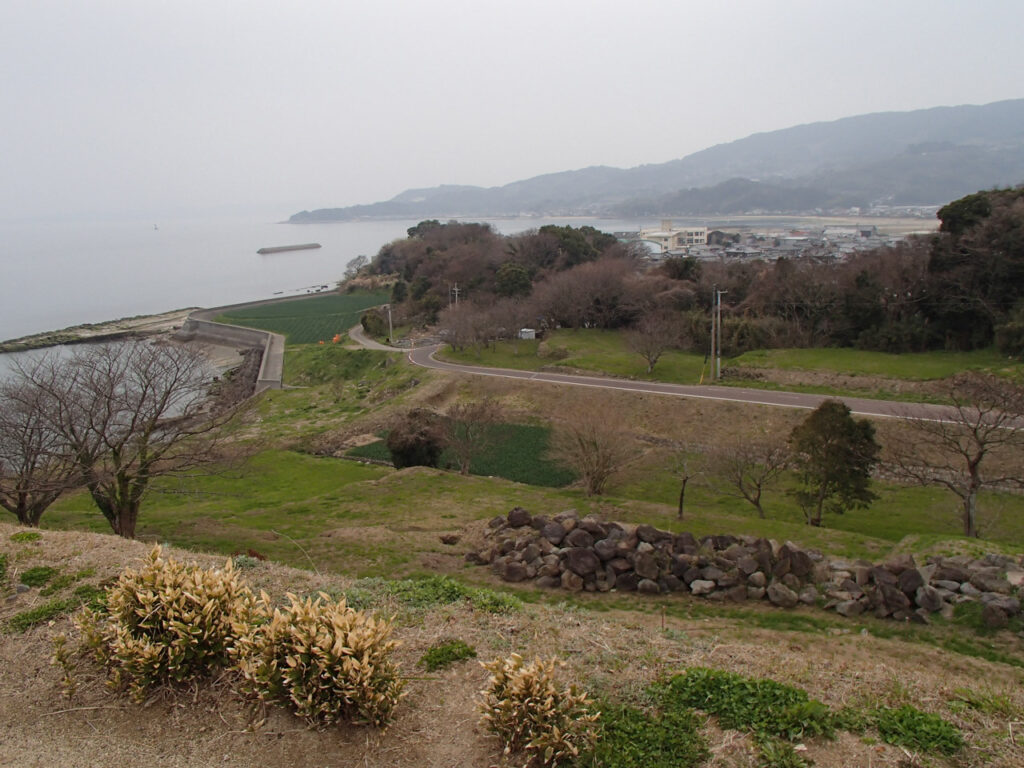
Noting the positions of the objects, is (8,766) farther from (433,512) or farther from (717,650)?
(433,512)

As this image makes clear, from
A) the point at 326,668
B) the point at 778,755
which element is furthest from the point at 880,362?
the point at 326,668

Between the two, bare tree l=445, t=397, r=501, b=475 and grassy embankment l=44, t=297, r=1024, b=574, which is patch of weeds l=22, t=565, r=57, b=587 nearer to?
grassy embankment l=44, t=297, r=1024, b=574

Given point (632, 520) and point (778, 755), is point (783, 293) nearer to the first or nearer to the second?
point (632, 520)

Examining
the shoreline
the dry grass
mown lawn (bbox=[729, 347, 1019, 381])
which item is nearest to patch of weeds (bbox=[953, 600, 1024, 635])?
the dry grass

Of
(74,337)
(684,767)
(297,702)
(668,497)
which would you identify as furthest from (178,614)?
(74,337)

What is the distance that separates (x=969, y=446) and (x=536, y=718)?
1978 cm

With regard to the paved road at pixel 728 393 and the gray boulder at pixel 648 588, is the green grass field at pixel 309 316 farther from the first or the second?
the gray boulder at pixel 648 588

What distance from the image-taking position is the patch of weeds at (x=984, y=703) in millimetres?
5688

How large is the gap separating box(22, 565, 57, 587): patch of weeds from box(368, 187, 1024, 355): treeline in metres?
33.1

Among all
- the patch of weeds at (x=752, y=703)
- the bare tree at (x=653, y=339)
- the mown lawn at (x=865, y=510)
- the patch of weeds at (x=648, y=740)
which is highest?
the patch of weeds at (x=648, y=740)

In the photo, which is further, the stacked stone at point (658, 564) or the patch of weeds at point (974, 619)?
the stacked stone at point (658, 564)

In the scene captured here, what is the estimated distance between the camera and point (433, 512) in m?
18.4

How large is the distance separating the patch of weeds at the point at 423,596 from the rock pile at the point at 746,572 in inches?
166

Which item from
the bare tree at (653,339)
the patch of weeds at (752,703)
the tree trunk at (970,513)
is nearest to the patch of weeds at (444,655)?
the patch of weeds at (752,703)
